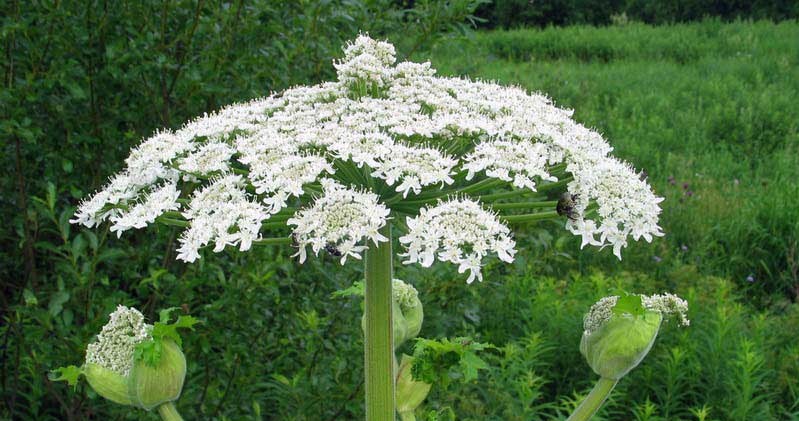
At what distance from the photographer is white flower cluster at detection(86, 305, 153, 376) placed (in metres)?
1.66

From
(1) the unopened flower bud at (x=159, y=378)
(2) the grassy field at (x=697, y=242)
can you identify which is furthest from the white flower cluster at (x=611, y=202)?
(2) the grassy field at (x=697, y=242)

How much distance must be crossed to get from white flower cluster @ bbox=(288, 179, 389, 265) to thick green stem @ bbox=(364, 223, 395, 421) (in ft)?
0.56

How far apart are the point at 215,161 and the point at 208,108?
7.30 feet

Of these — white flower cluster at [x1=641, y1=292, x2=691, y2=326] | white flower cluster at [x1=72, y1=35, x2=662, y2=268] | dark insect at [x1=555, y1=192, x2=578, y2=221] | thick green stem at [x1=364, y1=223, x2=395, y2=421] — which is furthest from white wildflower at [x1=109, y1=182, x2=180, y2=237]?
white flower cluster at [x1=641, y1=292, x2=691, y2=326]

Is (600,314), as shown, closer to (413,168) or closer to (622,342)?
(622,342)

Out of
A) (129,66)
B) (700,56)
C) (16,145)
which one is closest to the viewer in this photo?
(16,145)

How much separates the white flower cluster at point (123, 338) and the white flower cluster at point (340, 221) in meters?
0.46

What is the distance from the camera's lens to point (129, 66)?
11.4 feet

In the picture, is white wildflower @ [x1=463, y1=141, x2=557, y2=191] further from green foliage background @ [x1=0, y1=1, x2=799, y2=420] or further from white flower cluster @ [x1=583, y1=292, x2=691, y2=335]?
green foliage background @ [x1=0, y1=1, x2=799, y2=420]

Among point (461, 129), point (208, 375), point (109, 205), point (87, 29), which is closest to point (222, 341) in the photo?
point (208, 375)

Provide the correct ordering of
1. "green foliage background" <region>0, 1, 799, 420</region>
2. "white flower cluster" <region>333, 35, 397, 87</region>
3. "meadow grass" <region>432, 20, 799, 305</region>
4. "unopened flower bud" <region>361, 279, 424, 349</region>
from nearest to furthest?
1. "white flower cluster" <region>333, 35, 397, 87</region>
2. "unopened flower bud" <region>361, 279, 424, 349</region>
3. "green foliage background" <region>0, 1, 799, 420</region>
4. "meadow grass" <region>432, 20, 799, 305</region>

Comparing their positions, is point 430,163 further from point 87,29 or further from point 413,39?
point 413,39

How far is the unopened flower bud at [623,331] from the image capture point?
1.71 m

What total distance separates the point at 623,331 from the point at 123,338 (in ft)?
3.60
